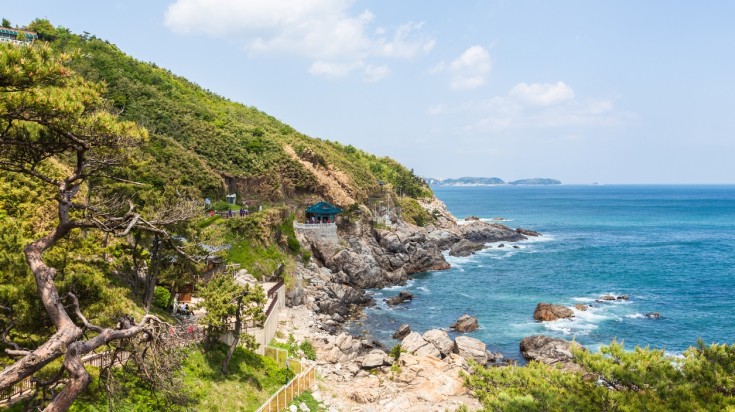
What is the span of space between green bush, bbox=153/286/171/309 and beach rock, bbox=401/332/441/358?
16.1 m

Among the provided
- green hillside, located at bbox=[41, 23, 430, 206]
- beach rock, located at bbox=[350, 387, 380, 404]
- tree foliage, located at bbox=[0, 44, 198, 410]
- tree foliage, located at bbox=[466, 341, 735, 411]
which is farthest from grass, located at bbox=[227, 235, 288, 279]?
tree foliage, located at bbox=[466, 341, 735, 411]

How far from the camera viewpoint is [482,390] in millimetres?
15883

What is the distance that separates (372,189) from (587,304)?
3619cm

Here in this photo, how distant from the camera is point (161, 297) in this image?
27.2 metres

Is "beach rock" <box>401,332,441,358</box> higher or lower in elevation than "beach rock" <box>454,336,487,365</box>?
higher

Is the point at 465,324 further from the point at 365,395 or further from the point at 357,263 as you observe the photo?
the point at 365,395

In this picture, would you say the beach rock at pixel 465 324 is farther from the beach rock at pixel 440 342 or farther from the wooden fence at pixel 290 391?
the wooden fence at pixel 290 391

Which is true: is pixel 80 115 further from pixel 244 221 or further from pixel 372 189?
pixel 372 189

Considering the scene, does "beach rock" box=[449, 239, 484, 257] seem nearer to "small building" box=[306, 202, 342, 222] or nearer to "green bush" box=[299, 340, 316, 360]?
"small building" box=[306, 202, 342, 222]

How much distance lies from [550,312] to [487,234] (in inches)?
1782

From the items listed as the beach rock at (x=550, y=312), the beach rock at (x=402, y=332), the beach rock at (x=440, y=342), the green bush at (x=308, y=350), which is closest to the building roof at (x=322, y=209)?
the beach rock at (x=402, y=332)

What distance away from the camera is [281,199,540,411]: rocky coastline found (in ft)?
82.2

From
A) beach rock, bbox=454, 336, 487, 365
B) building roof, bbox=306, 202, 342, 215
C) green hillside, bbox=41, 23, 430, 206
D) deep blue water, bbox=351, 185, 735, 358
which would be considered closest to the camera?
beach rock, bbox=454, 336, 487, 365

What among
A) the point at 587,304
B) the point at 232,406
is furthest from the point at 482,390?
the point at 587,304
